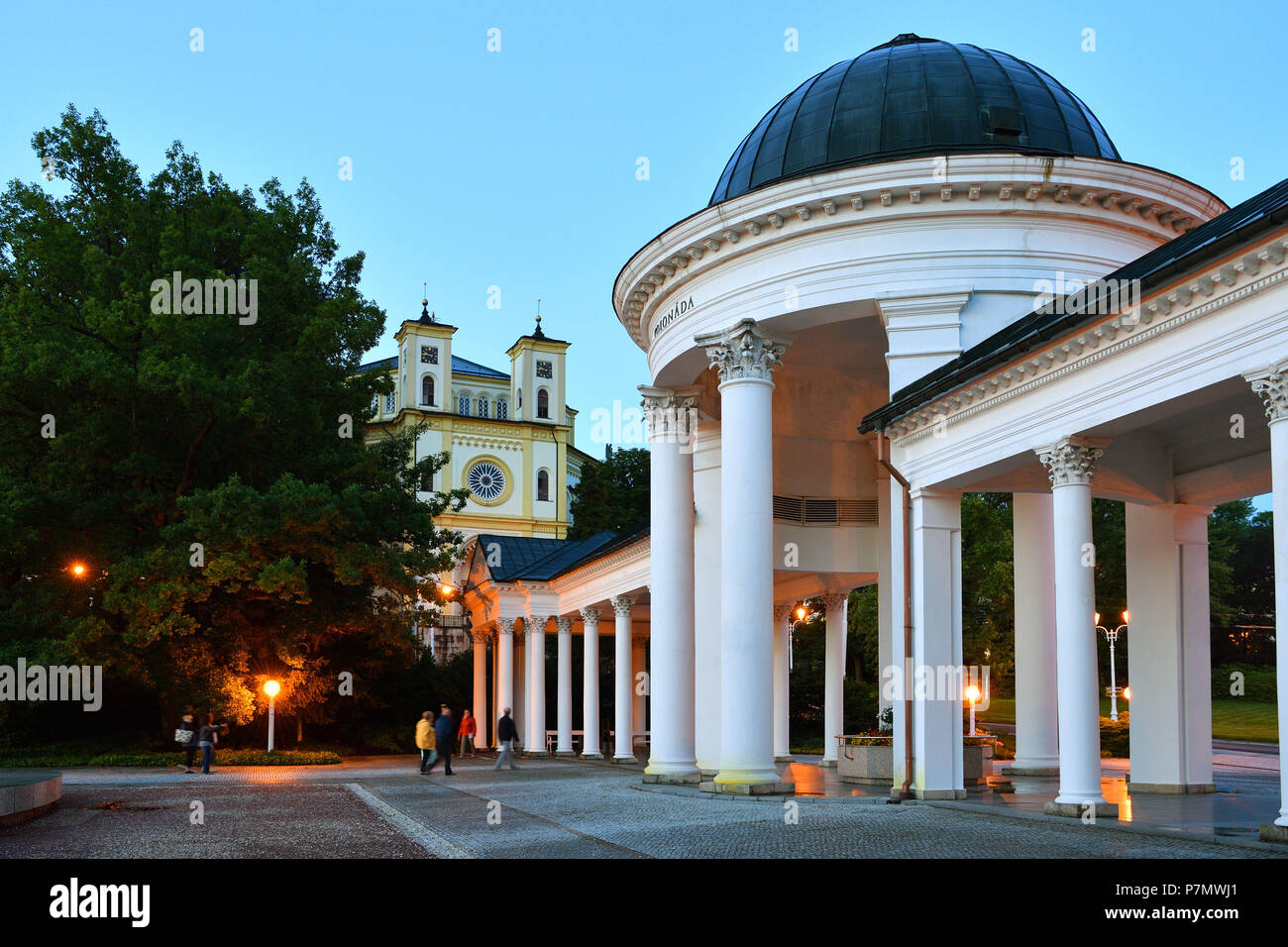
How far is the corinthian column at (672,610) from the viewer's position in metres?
26.8

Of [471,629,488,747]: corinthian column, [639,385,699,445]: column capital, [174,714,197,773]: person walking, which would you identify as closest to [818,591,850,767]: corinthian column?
[639,385,699,445]: column capital

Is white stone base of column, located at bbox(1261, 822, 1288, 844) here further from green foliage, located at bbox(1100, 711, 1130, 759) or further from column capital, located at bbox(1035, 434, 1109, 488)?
green foliage, located at bbox(1100, 711, 1130, 759)

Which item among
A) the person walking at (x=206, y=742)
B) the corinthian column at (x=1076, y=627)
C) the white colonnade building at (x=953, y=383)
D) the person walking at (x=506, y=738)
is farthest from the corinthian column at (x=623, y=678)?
the corinthian column at (x=1076, y=627)

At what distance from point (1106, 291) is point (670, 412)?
45.0 ft

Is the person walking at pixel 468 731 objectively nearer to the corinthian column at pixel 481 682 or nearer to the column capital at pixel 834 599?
the corinthian column at pixel 481 682

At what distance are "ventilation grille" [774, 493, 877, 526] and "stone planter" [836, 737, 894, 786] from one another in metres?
5.69

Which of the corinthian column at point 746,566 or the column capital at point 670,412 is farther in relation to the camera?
the column capital at point 670,412

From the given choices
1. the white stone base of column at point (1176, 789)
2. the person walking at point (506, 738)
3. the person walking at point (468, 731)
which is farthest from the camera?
the person walking at point (468, 731)

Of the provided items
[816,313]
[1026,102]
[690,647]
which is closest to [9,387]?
[690,647]

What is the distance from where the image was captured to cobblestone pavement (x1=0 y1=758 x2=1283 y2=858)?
43.1 feet

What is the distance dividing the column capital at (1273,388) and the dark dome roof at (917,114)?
36.1ft

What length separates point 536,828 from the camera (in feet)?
53.1

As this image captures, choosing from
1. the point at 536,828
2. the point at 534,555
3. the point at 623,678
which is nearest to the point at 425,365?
the point at 534,555
